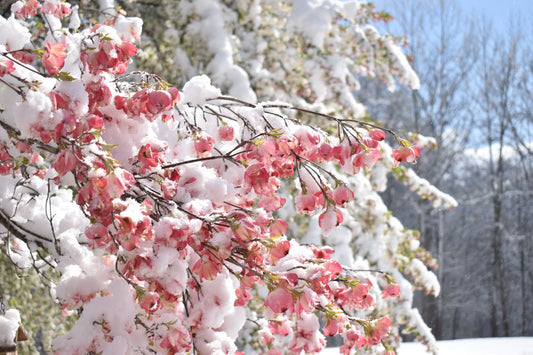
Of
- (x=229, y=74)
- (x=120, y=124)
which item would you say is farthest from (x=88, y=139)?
(x=229, y=74)

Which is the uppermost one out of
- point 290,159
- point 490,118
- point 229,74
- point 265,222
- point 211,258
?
point 490,118

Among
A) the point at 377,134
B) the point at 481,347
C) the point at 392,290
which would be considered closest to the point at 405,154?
the point at 377,134

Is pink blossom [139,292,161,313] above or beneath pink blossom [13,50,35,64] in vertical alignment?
beneath

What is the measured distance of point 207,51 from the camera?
4.54m

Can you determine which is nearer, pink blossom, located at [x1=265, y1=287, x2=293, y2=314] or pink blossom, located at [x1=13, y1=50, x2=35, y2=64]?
pink blossom, located at [x1=265, y1=287, x2=293, y2=314]

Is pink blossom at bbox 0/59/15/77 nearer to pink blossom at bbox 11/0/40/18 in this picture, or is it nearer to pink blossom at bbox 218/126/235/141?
pink blossom at bbox 218/126/235/141

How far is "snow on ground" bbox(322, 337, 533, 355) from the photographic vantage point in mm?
8945

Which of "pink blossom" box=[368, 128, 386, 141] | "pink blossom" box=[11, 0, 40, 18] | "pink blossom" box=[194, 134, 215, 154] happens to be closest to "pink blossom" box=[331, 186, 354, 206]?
"pink blossom" box=[368, 128, 386, 141]

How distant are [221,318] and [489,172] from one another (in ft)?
56.6

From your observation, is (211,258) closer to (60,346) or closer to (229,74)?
(60,346)

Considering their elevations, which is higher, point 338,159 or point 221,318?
point 338,159

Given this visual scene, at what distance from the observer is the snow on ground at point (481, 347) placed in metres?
8.95

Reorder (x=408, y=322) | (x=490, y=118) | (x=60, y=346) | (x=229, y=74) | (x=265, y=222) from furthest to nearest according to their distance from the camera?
(x=490, y=118), (x=408, y=322), (x=229, y=74), (x=265, y=222), (x=60, y=346)

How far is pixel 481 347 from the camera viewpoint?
9.95 m
